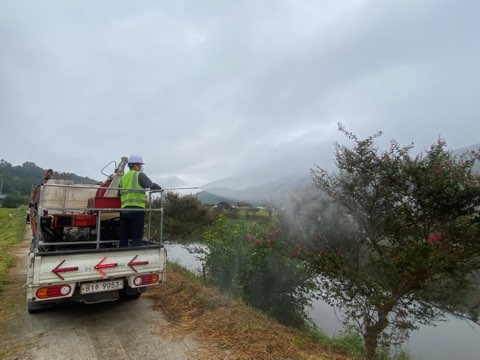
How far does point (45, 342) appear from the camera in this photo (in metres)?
4.41

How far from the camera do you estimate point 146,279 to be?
533 cm

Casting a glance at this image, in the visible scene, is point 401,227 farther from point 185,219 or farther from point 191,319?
point 185,219

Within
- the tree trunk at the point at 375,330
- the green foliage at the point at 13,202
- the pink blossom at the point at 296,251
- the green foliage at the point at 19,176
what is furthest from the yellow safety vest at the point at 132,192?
the green foliage at the point at 19,176

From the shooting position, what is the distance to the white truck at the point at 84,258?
4.44m

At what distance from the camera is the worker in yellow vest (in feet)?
18.0

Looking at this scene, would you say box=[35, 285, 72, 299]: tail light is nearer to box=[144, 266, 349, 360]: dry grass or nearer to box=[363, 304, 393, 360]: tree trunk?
box=[144, 266, 349, 360]: dry grass

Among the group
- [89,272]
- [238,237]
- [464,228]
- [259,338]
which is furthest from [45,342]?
[464,228]

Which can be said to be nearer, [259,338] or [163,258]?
[259,338]

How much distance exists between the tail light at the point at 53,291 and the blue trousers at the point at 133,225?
1326 millimetres

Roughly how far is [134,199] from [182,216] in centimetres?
1061

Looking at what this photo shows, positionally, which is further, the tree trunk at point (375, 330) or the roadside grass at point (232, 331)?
the tree trunk at point (375, 330)

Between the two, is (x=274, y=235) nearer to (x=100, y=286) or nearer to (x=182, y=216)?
(x=100, y=286)

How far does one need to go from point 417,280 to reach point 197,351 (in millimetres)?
3042

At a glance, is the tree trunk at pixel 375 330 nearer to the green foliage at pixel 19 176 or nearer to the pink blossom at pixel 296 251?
the pink blossom at pixel 296 251
